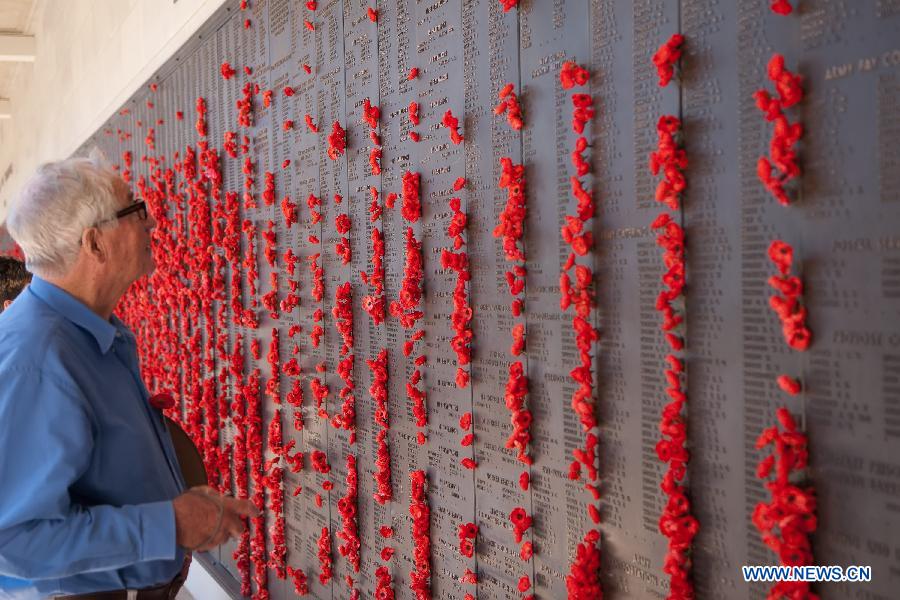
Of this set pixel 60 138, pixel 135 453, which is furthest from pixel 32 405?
pixel 60 138

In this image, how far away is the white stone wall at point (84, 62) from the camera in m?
5.47

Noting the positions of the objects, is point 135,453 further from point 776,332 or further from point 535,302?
point 776,332

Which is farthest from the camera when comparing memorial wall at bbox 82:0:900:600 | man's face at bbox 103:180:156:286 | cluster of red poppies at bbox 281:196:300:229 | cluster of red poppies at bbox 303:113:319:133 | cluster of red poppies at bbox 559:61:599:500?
cluster of red poppies at bbox 281:196:300:229

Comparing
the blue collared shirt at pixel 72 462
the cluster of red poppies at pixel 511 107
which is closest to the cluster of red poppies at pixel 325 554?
the blue collared shirt at pixel 72 462

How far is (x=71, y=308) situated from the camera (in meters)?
2.09

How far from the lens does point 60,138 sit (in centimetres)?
994

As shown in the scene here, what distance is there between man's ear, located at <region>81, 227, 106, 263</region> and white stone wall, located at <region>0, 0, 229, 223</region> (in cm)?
106

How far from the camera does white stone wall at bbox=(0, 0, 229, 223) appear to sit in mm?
5473

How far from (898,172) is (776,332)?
16.1 inches

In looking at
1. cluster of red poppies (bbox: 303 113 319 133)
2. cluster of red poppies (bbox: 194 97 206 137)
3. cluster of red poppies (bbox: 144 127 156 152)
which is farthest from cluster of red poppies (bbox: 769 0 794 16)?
cluster of red poppies (bbox: 144 127 156 152)

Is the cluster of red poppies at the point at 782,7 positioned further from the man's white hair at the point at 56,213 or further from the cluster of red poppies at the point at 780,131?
the man's white hair at the point at 56,213

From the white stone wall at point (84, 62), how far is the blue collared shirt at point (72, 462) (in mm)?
1239

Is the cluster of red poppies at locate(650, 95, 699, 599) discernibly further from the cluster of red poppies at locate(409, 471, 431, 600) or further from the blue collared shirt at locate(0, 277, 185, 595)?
the blue collared shirt at locate(0, 277, 185, 595)

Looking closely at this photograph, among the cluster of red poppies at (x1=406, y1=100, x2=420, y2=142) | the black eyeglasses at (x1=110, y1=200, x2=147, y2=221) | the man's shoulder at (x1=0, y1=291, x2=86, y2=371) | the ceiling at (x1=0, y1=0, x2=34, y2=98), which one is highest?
the ceiling at (x1=0, y1=0, x2=34, y2=98)
